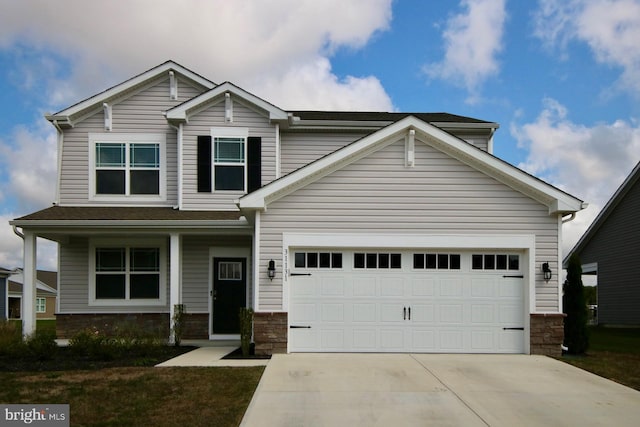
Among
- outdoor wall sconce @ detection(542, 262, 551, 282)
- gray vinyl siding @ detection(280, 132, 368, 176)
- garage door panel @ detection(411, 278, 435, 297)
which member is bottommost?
garage door panel @ detection(411, 278, 435, 297)

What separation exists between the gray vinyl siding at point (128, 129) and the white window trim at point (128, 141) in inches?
3.8

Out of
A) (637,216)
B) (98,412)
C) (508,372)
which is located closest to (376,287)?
(508,372)

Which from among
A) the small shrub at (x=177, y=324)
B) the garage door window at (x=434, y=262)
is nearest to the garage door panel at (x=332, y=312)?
the garage door window at (x=434, y=262)

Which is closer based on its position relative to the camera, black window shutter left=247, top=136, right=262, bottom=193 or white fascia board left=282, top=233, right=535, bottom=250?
white fascia board left=282, top=233, right=535, bottom=250

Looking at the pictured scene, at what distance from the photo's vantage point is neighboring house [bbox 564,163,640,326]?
20.4 m

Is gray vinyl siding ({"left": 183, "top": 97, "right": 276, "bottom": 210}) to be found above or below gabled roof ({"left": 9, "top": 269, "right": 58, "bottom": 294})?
above

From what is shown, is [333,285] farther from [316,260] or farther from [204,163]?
[204,163]

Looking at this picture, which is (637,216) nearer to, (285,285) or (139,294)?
(285,285)

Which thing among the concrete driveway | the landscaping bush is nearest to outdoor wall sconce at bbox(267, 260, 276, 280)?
the concrete driveway

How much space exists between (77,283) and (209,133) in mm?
5509

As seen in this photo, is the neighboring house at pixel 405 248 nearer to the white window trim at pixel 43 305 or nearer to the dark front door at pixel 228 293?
the dark front door at pixel 228 293

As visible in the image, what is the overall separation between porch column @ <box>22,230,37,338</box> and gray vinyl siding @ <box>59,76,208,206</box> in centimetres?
168

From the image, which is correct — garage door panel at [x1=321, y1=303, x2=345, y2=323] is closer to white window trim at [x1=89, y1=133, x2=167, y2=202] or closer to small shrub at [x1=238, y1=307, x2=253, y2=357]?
small shrub at [x1=238, y1=307, x2=253, y2=357]

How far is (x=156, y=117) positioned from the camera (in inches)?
587
